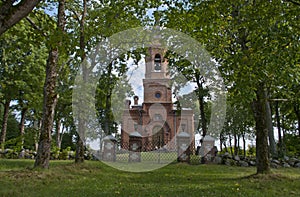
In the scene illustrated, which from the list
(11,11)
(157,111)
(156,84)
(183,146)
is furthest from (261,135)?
(157,111)

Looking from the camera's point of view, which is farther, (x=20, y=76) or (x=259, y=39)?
(x=20, y=76)

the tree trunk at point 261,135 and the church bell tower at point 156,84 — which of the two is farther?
the church bell tower at point 156,84

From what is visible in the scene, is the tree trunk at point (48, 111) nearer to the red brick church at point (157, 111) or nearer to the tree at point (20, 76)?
the tree at point (20, 76)

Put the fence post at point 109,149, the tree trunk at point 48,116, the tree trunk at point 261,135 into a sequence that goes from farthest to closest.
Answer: the fence post at point 109,149, the tree trunk at point 261,135, the tree trunk at point 48,116

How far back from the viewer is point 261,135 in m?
9.51

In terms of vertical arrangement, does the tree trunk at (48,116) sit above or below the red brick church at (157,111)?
below

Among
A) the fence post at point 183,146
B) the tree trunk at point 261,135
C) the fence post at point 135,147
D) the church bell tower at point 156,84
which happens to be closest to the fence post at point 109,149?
the fence post at point 135,147

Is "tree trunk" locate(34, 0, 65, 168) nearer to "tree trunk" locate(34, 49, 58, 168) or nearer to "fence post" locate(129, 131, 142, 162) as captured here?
"tree trunk" locate(34, 49, 58, 168)

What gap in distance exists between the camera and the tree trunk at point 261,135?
9320mm

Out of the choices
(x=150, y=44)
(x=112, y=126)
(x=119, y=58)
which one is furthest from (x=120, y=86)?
(x=112, y=126)

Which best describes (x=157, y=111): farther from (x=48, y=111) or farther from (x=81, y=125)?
(x=48, y=111)

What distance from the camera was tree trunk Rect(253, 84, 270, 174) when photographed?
30.6 ft

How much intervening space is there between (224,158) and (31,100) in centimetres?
1390

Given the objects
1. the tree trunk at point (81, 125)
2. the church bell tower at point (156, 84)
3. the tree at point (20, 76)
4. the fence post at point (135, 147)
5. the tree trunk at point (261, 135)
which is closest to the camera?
the tree trunk at point (261, 135)
